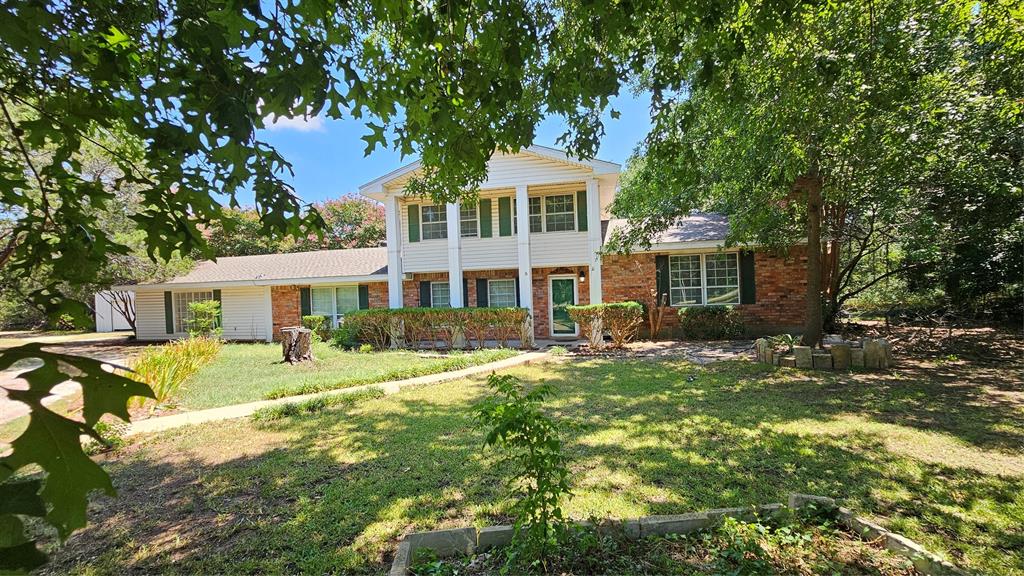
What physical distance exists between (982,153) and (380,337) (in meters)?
14.4

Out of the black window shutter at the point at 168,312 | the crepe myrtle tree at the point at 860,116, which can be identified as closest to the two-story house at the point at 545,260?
the crepe myrtle tree at the point at 860,116

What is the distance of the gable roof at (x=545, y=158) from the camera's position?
43.5ft

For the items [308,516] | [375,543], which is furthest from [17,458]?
[308,516]

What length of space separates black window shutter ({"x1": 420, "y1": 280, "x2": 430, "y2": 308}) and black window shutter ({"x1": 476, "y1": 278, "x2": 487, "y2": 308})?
6.13 ft

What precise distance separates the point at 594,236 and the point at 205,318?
1505 centimetres

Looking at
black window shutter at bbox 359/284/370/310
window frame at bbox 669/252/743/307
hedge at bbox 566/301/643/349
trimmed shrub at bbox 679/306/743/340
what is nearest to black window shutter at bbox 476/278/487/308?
hedge at bbox 566/301/643/349

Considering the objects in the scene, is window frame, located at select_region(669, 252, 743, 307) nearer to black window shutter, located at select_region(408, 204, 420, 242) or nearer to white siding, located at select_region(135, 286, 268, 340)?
black window shutter, located at select_region(408, 204, 420, 242)

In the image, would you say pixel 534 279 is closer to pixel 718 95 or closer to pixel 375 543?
pixel 718 95

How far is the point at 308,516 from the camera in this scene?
3369 millimetres

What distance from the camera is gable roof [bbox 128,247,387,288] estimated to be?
17062mm

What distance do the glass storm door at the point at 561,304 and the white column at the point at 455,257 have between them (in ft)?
10.5

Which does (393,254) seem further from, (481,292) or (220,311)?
(220,311)

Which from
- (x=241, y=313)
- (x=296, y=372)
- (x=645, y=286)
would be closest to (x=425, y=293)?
(x=296, y=372)

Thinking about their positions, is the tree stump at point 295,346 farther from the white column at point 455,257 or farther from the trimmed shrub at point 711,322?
the trimmed shrub at point 711,322
